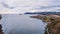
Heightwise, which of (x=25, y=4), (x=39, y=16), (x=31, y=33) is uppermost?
(x=25, y=4)

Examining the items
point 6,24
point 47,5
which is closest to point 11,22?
point 6,24

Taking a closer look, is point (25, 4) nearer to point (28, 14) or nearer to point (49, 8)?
point (28, 14)

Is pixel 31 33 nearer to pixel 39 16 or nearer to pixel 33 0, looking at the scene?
pixel 39 16

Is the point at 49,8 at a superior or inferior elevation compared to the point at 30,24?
superior
